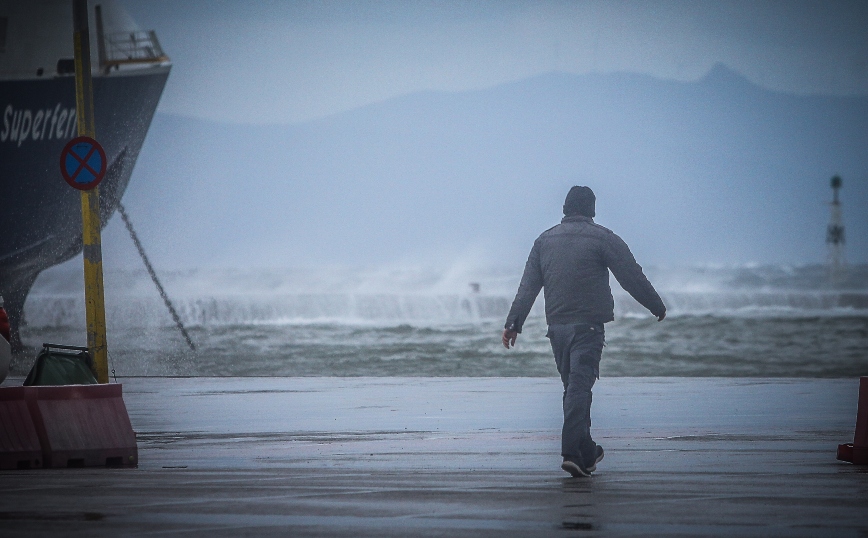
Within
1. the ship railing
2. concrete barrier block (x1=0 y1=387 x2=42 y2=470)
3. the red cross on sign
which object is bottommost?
concrete barrier block (x1=0 y1=387 x2=42 y2=470)

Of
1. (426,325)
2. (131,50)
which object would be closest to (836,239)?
(426,325)

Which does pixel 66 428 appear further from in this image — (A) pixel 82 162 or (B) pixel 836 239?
(B) pixel 836 239

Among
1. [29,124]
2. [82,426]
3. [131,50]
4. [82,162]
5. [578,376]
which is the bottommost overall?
[82,426]

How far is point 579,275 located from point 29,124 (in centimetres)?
4674

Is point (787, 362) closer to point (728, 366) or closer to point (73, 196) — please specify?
point (728, 366)

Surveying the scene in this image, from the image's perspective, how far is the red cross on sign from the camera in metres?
12.5

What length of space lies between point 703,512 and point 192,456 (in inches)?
227

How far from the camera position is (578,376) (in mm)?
9734

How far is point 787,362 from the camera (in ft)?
128

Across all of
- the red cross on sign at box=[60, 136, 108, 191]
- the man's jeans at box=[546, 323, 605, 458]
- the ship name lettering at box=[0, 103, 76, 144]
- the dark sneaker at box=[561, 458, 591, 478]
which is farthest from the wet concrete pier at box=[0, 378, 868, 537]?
the ship name lettering at box=[0, 103, 76, 144]

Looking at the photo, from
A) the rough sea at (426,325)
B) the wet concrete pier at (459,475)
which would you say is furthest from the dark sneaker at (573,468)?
the rough sea at (426,325)

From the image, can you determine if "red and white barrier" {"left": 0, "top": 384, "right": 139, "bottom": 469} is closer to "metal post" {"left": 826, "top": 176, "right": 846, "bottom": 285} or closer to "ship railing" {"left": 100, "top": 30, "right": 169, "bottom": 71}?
"ship railing" {"left": 100, "top": 30, "right": 169, "bottom": 71}

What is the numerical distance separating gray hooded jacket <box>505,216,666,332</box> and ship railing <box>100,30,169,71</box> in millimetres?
48601

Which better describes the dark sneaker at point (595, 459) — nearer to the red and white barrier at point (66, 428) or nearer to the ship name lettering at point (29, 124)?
the red and white barrier at point (66, 428)
